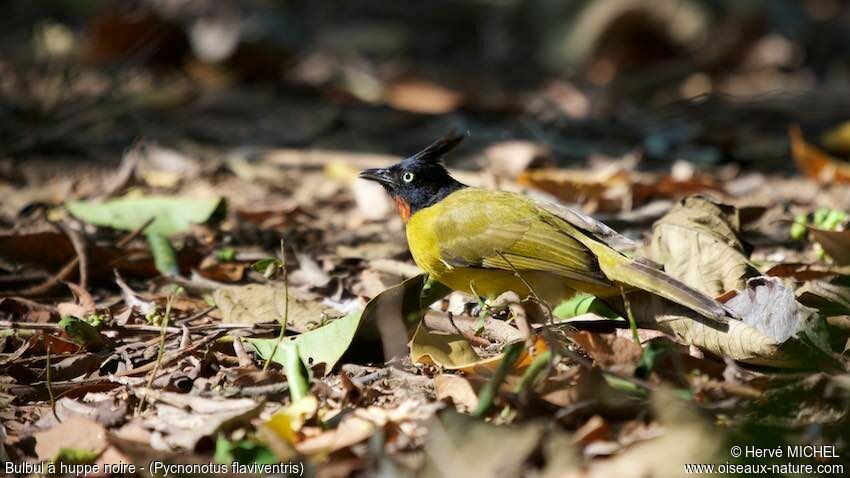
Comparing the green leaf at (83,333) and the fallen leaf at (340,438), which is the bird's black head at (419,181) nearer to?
the green leaf at (83,333)

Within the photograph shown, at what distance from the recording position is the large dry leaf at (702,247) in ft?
12.2

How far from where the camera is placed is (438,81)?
8781 millimetres

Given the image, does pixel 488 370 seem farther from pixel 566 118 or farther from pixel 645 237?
pixel 566 118

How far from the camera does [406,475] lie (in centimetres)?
240

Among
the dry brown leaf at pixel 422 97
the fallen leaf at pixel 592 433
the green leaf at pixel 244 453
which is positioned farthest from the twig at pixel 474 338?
the dry brown leaf at pixel 422 97

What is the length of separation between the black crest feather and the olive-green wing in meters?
0.27

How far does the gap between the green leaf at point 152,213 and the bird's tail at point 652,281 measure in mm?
2015

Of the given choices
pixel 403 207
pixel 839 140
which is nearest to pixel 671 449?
pixel 403 207

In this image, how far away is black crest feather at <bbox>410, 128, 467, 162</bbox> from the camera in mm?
4445

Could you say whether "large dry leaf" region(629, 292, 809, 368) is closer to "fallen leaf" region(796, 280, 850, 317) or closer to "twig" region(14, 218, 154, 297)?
"fallen leaf" region(796, 280, 850, 317)

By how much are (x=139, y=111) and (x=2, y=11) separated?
3493mm

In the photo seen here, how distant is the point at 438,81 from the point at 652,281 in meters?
5.50

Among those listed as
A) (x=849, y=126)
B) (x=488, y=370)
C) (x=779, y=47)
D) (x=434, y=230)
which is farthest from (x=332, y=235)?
(x=779, y=47)

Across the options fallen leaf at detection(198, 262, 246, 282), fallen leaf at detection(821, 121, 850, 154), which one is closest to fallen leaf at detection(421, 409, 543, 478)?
fallen leaf at detection(198, 262, 246, 282)
